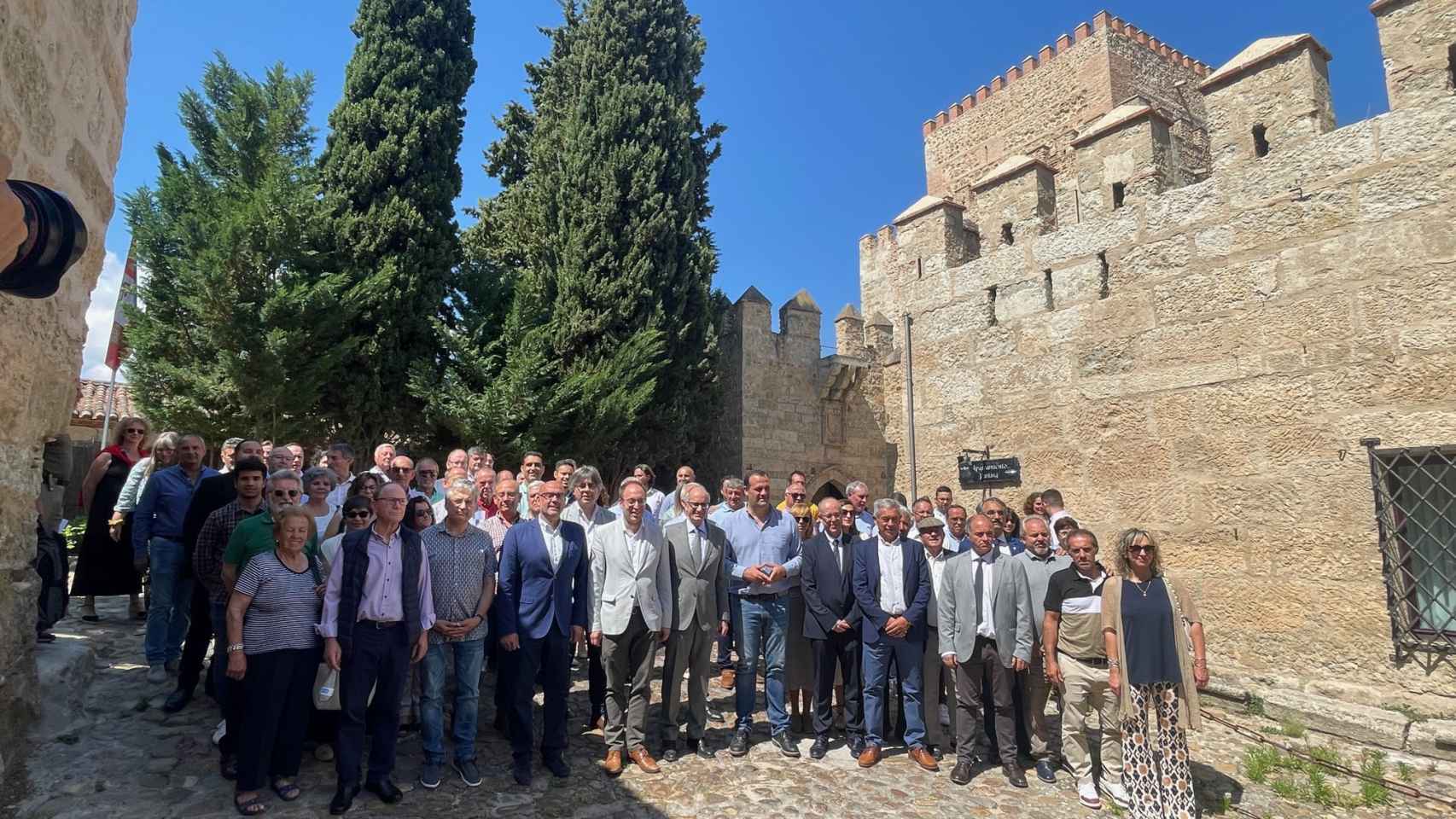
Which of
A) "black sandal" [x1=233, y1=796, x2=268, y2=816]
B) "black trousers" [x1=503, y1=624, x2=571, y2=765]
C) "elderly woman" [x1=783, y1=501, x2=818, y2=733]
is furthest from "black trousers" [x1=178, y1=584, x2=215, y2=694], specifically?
"elderly woman" [x1=783, y1=501, x2=818, y2=733]

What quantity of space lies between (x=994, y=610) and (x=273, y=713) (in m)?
4.42

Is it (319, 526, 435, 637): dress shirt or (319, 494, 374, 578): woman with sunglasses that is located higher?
(319, 494, 374, 578): woman with sunglasses

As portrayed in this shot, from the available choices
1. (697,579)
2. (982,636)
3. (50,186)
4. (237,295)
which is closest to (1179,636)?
(982,636)

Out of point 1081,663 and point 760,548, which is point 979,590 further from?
→ point 760,548

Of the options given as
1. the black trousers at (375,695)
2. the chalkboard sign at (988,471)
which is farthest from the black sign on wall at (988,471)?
the black trousers at (375,695)

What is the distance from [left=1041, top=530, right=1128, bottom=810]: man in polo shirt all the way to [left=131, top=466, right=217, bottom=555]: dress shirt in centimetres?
594

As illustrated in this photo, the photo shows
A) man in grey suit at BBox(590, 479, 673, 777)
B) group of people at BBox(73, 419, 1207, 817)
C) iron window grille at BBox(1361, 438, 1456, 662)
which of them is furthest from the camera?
iron window grille at BBox(1361, 438, 1456, 662)

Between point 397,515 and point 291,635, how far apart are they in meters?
0.78

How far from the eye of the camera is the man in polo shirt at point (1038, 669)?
5.28 metres

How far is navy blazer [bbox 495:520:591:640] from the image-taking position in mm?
4629

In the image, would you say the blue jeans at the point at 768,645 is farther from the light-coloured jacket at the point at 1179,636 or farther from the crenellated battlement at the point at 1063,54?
the crenellated battlement at the point at 1063,54

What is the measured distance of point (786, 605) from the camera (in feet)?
17.9

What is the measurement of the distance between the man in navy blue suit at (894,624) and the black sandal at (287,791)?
132 inches

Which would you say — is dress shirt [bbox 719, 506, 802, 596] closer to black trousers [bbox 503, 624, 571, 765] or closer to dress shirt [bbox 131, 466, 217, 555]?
black trousers [bbox 503, 624, 571, 765]
